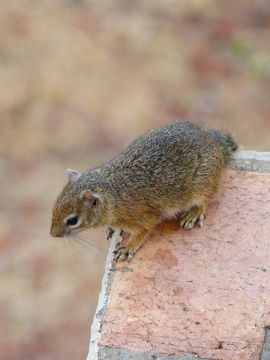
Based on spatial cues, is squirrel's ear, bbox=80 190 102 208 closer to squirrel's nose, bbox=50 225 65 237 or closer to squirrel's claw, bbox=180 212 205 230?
squirrel's nose, bbox=50 225 65 237

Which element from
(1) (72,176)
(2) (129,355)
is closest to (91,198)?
(1) (72,176)

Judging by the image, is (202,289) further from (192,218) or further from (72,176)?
(72,176)

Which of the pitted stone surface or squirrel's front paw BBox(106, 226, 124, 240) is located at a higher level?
squirrel's front paw BBox(106, 226, 124, 240)

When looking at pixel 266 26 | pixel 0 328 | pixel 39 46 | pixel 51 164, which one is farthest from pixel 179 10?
pixel 0 328

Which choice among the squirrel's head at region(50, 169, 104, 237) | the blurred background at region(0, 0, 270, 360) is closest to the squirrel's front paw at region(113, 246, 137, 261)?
the squirrel's head at region(50, 169, 104, 237)

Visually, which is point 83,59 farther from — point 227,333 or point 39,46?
point 227,333

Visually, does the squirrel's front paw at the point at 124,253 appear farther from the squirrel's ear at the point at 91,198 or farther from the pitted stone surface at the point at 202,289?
the squirrel's ear at the point at 91,198
